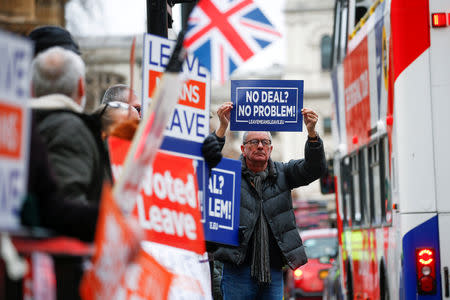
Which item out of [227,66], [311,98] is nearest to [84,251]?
[227,66]

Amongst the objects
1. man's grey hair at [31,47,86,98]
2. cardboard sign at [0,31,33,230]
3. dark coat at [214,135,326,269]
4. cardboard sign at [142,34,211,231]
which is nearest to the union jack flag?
cardboard sign at [142,34,211,231]

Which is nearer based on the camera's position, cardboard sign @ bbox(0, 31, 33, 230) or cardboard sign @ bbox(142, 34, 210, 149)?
cardboard sign @ bbox(0, 31, 33, 230)

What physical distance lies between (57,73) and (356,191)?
738cm

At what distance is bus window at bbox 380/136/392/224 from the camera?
29.0ft

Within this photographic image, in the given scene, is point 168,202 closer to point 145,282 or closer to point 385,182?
point 145,282

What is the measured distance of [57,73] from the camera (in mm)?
4684

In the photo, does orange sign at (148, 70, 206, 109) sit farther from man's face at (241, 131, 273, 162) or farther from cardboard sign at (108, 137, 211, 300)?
man's face at (241, 131, 273, 162)

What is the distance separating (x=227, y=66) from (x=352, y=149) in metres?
6.12

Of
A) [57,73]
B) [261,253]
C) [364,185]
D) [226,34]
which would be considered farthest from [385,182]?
[57,73]

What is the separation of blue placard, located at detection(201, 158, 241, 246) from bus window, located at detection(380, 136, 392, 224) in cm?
182

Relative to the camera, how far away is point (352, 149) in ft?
38.4

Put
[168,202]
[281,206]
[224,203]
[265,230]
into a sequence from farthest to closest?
[281,206] → [265,230] → [224,203] → [168,202]

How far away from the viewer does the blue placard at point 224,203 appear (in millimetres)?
7203

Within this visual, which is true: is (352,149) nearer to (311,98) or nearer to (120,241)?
(120,241)
